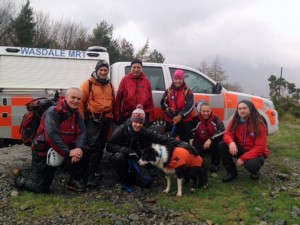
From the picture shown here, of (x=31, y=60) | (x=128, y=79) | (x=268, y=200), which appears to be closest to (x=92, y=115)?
(x=128, y=79)

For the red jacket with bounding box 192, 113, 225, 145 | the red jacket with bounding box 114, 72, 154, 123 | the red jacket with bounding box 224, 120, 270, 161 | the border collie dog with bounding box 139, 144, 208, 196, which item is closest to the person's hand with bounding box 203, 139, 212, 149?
the red jacket with bounding box 192, 113, 225, 145

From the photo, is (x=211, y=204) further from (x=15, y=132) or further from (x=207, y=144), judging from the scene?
(x=15, y=132)

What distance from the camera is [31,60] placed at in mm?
6340

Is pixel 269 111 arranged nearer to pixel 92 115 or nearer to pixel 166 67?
pixel 166 67

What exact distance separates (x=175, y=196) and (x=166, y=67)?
288 cm

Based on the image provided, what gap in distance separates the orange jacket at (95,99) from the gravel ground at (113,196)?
1.15 metres

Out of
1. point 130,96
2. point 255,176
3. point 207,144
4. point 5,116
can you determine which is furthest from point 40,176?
point 255,176

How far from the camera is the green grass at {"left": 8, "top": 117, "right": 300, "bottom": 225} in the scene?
392 centimetres

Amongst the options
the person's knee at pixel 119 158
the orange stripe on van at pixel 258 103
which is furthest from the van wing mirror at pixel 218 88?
the person's knee at pixel 119 158

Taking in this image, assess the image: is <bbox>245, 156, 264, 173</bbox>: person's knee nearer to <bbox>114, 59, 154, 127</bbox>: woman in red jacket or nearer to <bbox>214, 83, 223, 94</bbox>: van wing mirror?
<bbox>114, 59, 154, 127</bbox>: woman in red jacket

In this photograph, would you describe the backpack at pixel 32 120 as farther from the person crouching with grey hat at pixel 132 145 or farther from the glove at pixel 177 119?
the glove at pixel 177 119

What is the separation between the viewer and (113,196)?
460cm

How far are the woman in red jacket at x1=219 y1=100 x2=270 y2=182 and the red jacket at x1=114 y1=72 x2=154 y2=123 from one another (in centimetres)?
142

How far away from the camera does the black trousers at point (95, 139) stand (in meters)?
4.96
